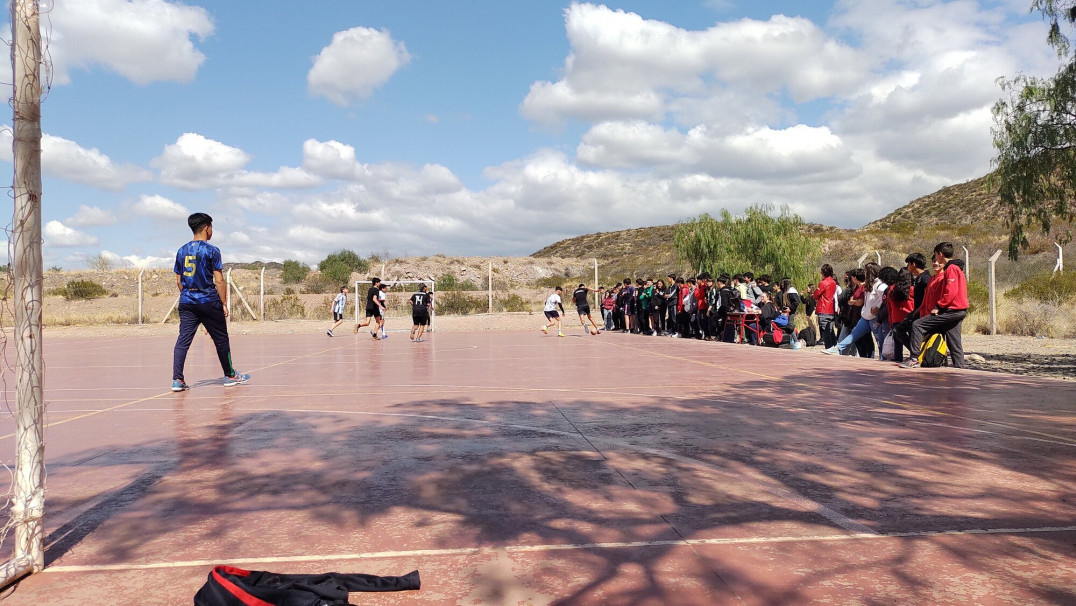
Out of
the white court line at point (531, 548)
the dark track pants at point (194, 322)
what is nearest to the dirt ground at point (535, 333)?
the white court line at point (531, 548)

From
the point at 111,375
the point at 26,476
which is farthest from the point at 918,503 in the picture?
the point at 111,375

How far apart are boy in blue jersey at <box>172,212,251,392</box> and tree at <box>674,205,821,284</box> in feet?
78.5

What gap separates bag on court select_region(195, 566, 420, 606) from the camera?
2.86 m

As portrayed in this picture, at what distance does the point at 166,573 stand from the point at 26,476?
2.40ft

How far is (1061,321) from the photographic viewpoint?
18.5 m

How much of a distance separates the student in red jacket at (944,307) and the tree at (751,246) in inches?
750

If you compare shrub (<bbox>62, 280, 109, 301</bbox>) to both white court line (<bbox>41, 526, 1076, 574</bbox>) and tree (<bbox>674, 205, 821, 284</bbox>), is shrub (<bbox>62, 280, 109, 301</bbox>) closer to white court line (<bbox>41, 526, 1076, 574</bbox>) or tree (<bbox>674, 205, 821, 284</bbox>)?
tree (<bbox>674, 205, 821, 284</bbox>)

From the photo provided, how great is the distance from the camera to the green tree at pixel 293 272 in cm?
6575

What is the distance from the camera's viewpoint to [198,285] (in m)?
9.69

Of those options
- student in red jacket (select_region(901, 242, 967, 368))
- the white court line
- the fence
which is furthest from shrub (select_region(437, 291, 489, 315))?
the white court line

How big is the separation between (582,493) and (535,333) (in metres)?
20.8

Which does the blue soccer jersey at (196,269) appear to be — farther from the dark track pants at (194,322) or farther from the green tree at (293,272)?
the green tree at (293,272)

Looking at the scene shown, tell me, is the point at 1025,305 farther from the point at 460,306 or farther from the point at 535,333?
the point at 460,306

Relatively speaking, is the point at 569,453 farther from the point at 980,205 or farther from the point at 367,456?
the point at 980,205
